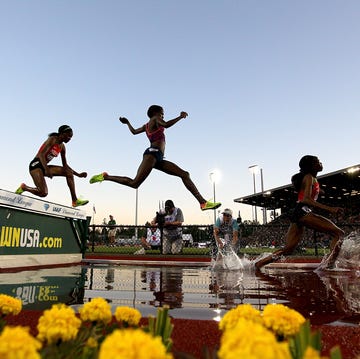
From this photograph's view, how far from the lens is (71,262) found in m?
8.28

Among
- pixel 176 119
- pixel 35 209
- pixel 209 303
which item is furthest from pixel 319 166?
pixel 35 209

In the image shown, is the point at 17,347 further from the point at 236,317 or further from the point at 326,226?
the point at 326,226

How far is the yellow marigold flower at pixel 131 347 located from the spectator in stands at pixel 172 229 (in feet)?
33.2

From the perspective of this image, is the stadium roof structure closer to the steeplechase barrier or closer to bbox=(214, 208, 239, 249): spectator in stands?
bbox=(214, 208, 239, 249): spectator in stands

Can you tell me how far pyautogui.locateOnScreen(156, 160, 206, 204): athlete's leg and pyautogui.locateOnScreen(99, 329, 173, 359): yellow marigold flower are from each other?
5.58m

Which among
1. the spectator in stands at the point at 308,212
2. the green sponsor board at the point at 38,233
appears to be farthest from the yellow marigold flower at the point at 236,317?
the green sponsor board at the point at 38,233

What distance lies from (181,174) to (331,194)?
1583 inches

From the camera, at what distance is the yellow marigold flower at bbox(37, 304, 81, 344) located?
3.61ft

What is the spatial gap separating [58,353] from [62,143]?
7182mm

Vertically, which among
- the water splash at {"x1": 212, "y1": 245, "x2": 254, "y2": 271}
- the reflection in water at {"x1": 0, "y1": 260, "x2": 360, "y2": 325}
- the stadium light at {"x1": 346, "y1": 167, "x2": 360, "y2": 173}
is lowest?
the reflection in water at {"x1": 0, "y1": 260, "x2": 360, "y2": 325}

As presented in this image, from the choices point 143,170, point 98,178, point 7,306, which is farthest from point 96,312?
point 98,178

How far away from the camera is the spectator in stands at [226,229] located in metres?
9.33

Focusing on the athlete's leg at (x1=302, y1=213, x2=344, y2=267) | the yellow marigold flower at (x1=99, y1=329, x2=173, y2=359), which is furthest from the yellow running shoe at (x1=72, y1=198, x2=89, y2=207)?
the yellow marigold flower at (x1=99, y1=329, x2=173, y2=359)

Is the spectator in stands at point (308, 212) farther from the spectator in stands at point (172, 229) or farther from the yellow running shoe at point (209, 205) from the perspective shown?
the spectator in stands at point (172, 229)
